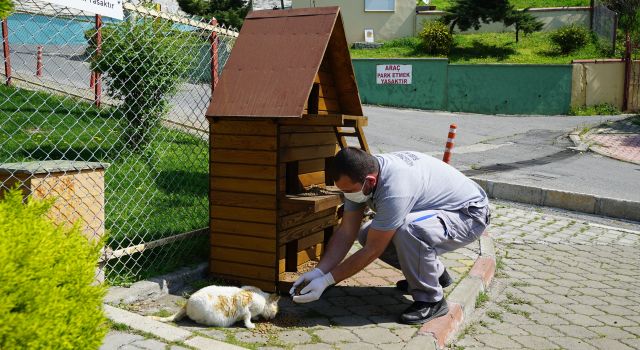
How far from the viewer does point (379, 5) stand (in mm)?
33000

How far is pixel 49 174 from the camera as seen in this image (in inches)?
154

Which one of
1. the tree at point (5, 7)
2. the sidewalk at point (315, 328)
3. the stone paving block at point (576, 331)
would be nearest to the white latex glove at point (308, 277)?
the sidewalk at point (315, 328)

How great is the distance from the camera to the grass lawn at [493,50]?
2708cm

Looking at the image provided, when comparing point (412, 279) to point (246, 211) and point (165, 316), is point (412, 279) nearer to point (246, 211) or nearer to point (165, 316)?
point (246, 211)

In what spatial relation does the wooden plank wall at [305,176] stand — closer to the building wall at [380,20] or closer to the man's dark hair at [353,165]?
the man's dark hair at [353,165]

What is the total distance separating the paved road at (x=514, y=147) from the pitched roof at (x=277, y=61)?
20.2ft

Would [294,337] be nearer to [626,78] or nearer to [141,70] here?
[141,70]

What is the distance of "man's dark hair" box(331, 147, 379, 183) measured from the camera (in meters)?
3.98

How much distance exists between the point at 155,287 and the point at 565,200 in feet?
21.4

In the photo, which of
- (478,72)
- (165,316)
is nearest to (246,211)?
(165,316)

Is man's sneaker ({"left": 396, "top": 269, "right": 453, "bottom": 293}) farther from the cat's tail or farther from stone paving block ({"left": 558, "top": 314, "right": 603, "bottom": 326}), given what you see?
the cat's tail

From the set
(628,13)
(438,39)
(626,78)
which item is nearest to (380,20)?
(438,39)

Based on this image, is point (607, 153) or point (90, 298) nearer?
point (90, 298)

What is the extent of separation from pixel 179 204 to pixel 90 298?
4050 millimetres
